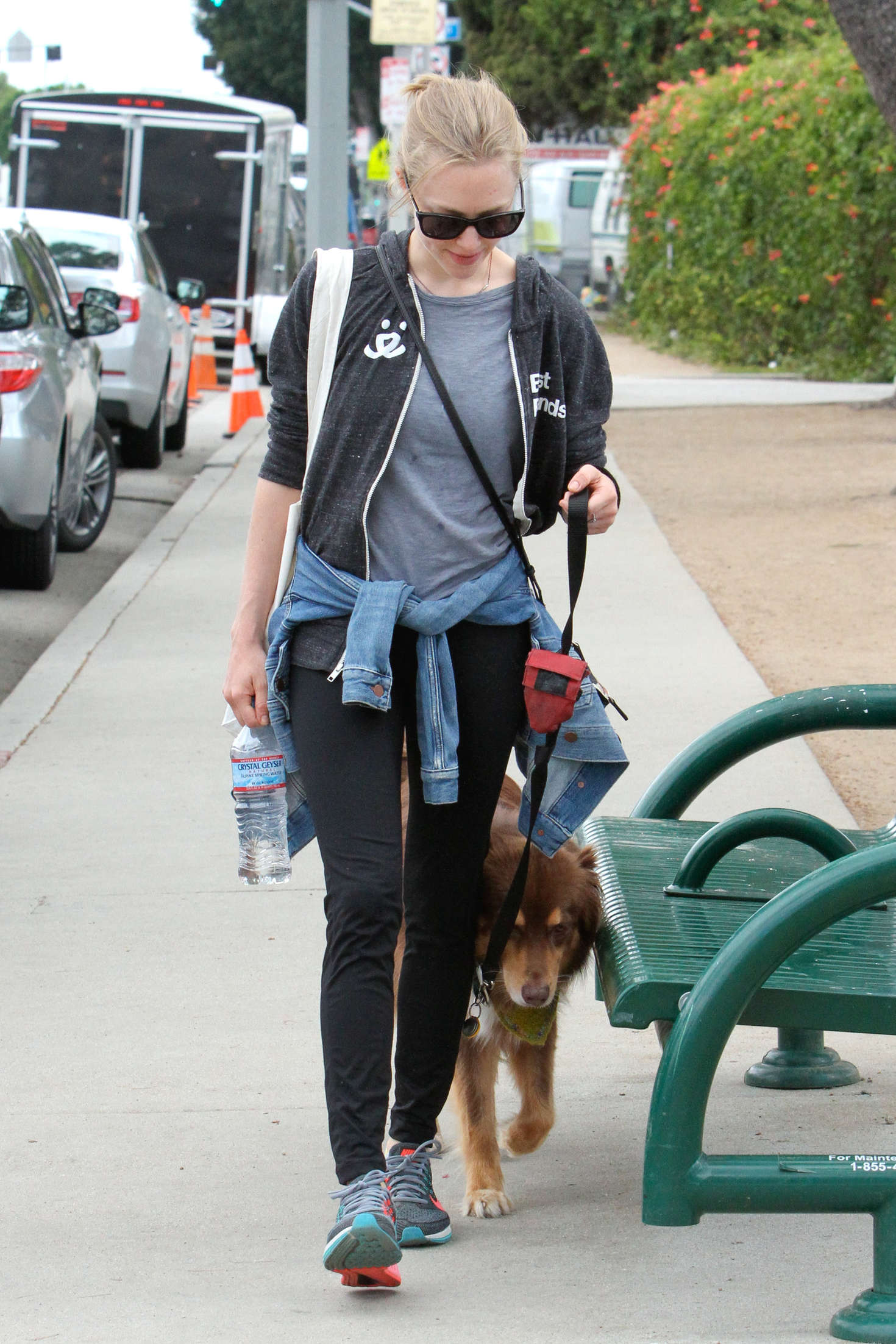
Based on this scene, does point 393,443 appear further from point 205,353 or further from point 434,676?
point 205,353

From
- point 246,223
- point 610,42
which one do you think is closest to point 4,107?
point 610,42

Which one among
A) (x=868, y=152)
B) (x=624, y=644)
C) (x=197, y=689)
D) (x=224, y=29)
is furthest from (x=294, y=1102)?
(x=224, y=29)

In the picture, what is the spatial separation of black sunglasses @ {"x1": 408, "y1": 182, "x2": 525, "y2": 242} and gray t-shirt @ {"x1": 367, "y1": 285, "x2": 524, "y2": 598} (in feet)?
0.41

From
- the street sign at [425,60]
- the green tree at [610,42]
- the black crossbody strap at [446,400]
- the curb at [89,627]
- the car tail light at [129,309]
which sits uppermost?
the green tree at [610,42]

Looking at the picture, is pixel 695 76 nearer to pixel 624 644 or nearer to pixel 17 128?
pixel 17 128

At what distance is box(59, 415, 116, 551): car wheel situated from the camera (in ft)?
36.1

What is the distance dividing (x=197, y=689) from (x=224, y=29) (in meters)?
59.7

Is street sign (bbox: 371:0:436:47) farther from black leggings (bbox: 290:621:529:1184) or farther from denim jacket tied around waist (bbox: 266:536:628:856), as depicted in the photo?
black leggings (bbox: 290:621:529:1184)

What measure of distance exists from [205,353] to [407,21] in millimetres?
4667

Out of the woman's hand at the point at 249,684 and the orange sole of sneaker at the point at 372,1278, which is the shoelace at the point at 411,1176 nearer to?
the orange sole of sneaker at the point at 372,1278

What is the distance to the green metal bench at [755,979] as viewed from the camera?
2.80 m

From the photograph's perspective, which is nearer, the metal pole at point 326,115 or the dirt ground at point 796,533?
the dirt ground at point 796,533

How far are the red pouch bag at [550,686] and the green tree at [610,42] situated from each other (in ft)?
103

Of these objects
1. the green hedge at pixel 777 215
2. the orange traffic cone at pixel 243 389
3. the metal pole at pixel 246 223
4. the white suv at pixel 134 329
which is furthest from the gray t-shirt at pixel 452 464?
the metal pole at pixel 246 223
